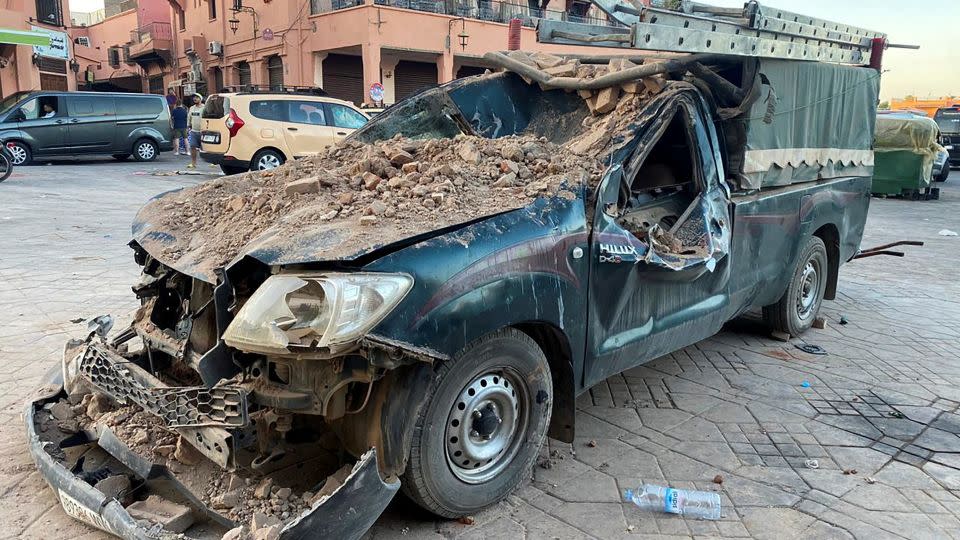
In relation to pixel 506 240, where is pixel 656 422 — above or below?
below

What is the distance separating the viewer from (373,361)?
7.59 ft

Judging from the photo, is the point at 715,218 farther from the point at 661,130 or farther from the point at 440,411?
the point at 440,411

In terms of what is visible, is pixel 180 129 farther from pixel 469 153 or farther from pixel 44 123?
pixel 469 153

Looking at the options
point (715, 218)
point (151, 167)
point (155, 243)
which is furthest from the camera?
point (151, 167)

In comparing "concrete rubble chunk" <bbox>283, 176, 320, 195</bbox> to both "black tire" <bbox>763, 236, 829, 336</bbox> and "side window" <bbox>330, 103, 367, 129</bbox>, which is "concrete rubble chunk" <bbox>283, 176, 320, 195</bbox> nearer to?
"black tire" <bbox>763, 236, 829, 336</bbox>

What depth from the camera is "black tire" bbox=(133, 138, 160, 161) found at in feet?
65.2

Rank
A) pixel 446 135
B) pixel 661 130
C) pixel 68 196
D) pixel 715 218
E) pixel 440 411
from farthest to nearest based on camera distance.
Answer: pixel 68 196
pixel 446 135
pixel 715 218
pixel 661 130
pixel 440 411

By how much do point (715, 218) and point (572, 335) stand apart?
1407 millimetres

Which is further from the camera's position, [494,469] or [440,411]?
[494,469]

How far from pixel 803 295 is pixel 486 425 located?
12.7ft

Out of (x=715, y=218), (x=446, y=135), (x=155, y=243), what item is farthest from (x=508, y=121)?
(x=155, y=243)

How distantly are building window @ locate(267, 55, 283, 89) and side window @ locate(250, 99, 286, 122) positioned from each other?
13.9 meters

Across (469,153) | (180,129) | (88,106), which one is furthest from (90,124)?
(469,153)

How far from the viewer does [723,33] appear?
3432 millimetres
